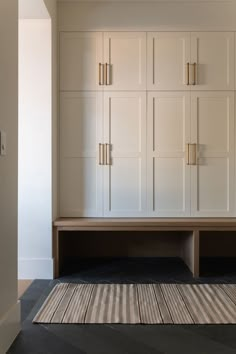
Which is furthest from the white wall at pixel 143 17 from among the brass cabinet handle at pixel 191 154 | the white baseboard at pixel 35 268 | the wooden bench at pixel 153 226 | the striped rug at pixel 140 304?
the striped rug at pixel 140 304

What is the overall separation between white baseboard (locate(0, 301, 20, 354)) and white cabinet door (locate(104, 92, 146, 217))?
58.2 inches

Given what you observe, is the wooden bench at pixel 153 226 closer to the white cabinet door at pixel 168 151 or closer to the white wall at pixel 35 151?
the white wall at pixel 35 151

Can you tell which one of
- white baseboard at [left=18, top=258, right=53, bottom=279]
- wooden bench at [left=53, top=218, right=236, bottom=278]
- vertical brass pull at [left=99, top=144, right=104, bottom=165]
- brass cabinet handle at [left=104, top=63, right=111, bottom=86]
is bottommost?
white baseboard at [left=18, top=258, right=53, bottom=279]

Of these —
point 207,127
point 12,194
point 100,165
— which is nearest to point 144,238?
point 100,165

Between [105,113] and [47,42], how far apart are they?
0.81m

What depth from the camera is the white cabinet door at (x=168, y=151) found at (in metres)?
3.11

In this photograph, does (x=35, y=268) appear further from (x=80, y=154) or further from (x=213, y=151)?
(x=213, y=151)

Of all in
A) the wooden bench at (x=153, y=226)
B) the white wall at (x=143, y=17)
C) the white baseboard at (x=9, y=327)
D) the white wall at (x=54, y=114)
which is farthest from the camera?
the white wall at (x=143, y=17)

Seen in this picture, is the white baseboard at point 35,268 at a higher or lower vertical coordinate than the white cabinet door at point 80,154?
lower

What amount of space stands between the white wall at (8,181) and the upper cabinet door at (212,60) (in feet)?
6.21

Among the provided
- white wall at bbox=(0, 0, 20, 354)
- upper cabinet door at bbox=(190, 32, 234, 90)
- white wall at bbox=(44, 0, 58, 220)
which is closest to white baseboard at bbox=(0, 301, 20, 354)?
white wall at bbox=(0, 0, 20, 354)

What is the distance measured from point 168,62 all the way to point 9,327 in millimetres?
2603

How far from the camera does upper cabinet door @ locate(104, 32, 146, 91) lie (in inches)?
122

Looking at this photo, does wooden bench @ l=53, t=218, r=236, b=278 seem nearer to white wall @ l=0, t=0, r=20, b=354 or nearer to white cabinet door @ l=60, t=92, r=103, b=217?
white cabinet door @ l=60, t=92, r=103, b=217
